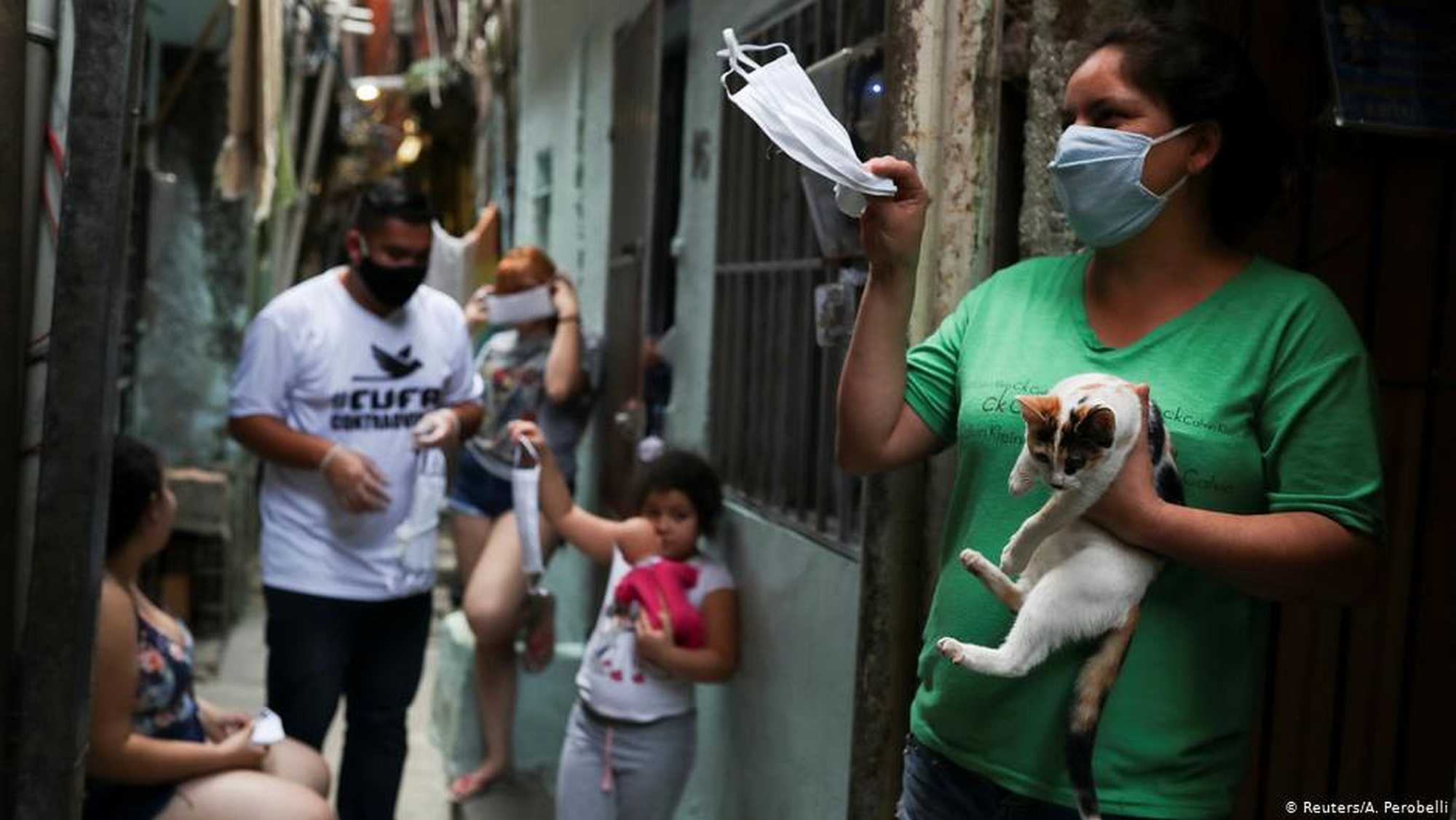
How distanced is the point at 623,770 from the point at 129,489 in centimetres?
131

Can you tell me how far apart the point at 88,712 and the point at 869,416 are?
1413 mm

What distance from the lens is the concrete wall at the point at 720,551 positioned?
3.48m

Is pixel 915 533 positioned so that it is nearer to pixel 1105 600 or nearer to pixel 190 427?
pixel 1105 600

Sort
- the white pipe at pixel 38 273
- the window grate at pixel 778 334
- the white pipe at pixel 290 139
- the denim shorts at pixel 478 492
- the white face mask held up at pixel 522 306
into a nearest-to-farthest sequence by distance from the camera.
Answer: the white pipe at pixel 38 273, the window grate at pixel 778 334, the denim shorts at pixel 478 492, the white face mask held up at pixel 522 306, the white pipe at pixel 290 139

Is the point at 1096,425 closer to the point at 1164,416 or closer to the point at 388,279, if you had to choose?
the point at 1164,416

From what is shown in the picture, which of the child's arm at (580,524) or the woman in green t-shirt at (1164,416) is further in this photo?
the child's arm at (580,524)

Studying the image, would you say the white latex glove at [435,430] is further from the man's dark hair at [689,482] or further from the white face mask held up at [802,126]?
the white face mask held up at [802,126]

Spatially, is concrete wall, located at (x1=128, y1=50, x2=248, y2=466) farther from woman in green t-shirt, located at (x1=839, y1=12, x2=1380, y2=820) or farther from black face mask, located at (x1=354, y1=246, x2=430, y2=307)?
woman in green t-shirt, located at (x1=839, y1=12, x2=1380, y2=820)

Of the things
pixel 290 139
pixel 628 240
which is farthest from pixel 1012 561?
pixel 290 139

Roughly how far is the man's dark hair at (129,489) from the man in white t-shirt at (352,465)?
24.5 inches

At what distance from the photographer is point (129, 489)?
3389 mm

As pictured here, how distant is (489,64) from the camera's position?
35.3 ft

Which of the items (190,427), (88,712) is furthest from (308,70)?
(88,712)

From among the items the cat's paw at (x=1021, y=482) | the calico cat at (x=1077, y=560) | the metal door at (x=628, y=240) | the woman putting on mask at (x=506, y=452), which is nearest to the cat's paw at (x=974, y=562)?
the calico cat at (x=1077, y=560)
